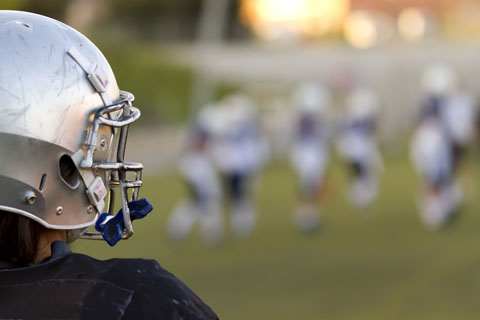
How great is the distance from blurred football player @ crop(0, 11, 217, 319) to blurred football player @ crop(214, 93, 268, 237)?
41.3 ft

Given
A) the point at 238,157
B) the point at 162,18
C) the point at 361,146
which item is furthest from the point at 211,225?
the point at 162,18

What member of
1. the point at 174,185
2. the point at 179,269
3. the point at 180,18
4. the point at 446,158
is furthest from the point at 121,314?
the point at 180,18

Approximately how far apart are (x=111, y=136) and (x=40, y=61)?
203 millimetres

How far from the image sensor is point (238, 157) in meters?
15.6

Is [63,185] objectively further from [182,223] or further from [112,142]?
[182,223]

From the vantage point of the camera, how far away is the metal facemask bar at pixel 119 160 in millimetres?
1824

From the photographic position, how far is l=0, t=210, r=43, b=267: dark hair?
5.59 ft

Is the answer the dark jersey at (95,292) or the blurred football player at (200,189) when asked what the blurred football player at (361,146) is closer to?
the blurred football player at (200,189)

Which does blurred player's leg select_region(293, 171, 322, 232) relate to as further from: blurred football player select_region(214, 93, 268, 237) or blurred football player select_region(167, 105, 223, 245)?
blurred football player select_region(167, 105, 223, 245)

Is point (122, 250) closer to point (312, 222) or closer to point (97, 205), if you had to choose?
point (312, 222)

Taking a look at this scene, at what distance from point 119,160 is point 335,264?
370 inches

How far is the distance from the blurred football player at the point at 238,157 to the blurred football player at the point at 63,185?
1259cm

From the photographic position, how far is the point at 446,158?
15.1m

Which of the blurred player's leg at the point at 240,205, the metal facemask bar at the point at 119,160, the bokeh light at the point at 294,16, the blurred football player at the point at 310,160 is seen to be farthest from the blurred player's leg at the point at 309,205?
the bokeh light at the point at 294,16
